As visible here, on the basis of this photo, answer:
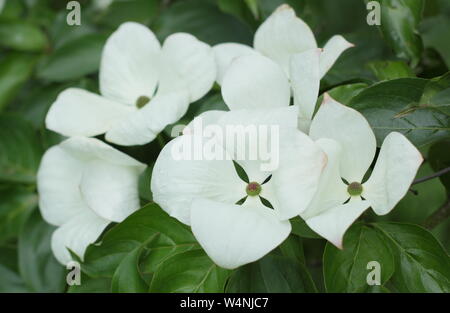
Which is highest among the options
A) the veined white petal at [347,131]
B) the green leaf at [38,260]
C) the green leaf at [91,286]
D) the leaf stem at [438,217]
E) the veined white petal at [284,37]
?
the veined white petal at [284,37]

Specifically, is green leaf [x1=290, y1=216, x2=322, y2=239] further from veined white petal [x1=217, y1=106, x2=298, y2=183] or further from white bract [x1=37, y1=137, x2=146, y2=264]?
white bract [x1=37, y1=137, x2=146, y2=264]

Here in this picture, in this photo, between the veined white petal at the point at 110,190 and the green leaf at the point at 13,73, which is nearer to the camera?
the veined white petal at the point at 110,190

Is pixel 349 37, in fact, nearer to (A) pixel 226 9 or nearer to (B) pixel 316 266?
(A) pixel 226 9

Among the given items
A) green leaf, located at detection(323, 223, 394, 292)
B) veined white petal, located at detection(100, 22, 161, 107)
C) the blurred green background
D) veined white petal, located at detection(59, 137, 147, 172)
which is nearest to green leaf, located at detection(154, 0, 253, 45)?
the blurred green background

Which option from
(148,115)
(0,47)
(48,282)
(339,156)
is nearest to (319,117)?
(339,156)

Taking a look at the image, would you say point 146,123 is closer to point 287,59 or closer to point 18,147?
point 287,59

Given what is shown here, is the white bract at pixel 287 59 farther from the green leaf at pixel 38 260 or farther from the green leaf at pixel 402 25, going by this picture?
the green leaf at pixel 38 260

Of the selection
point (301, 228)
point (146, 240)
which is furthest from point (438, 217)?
point (146, 240)

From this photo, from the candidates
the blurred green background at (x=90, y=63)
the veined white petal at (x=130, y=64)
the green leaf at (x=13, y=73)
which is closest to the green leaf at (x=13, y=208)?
Answer: the blurred green background at (x=90, y=63)
